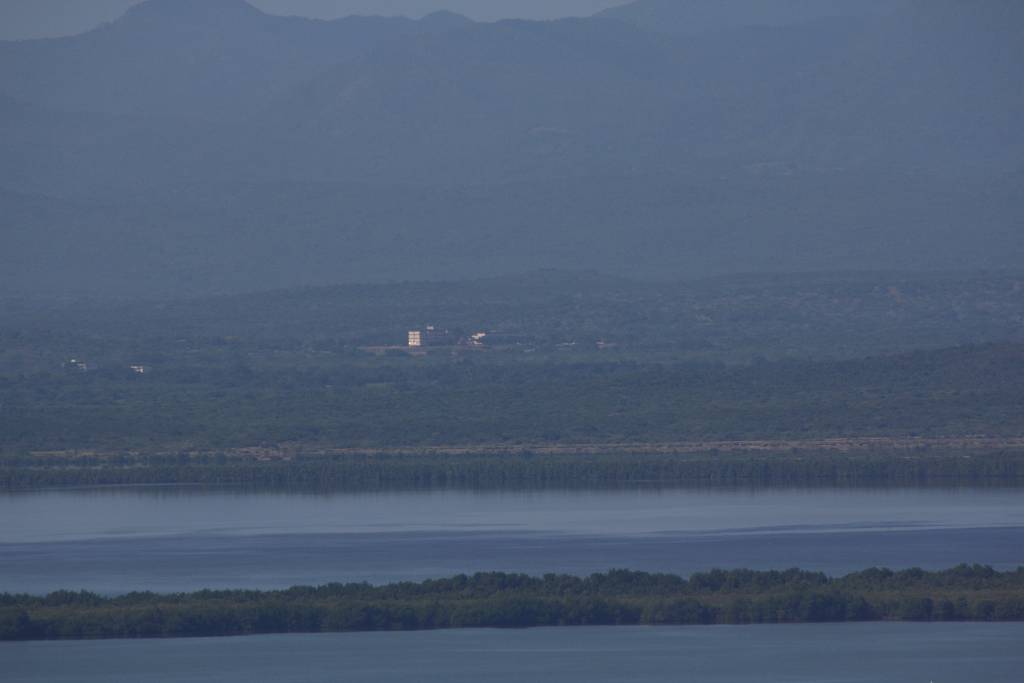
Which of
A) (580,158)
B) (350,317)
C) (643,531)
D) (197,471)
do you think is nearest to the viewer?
(643,531)

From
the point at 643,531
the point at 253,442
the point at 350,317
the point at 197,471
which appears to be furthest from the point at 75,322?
the point at 643,531

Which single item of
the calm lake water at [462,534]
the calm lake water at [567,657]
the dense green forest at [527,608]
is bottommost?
the calm lake water at [567,657]

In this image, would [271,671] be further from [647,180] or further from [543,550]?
[647,180]

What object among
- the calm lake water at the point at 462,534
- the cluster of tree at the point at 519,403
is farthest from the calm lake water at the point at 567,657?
the cluster of tree at the point at 519,403

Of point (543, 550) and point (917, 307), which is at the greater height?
point (917, 307)

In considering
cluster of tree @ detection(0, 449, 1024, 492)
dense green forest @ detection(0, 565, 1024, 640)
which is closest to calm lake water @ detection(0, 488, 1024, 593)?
cluster of tree @ detection(0, 449, 1024, 492)

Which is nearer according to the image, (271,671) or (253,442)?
(271,671)

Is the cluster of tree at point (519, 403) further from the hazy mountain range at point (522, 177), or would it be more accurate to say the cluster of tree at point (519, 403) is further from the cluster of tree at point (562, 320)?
the hazy mountain range at point (522, 177)

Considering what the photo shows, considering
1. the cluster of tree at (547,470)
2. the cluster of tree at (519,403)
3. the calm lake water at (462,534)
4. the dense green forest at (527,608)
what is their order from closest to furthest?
1. the dense green forest at (527,608)
2. the calm lake water at (462,534)
3. the cluster of tree at (547,470)
4. the cluster of tree at (519,403)
